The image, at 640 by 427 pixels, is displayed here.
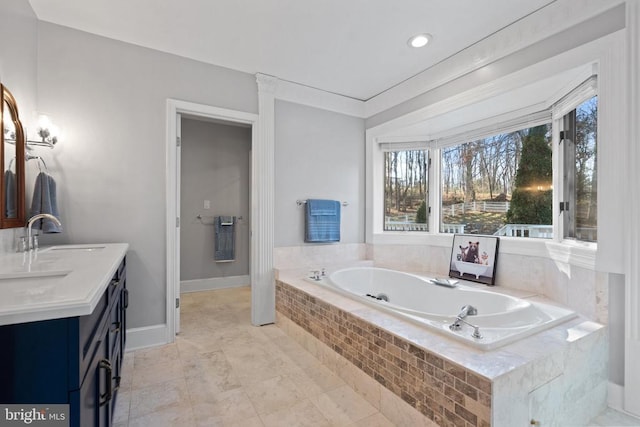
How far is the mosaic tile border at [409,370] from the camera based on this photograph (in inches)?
47.1

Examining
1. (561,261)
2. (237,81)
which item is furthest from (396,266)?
(237,81)

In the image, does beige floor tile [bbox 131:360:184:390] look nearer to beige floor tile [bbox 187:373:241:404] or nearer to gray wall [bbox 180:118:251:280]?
beige floor tile [bbox 187:373:241:404]

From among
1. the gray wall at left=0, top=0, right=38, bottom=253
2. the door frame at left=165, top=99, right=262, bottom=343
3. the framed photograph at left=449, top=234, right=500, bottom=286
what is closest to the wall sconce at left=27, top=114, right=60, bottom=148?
the gray wall at left=0, top=0, right=38, bottom=253

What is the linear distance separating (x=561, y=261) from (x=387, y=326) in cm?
138

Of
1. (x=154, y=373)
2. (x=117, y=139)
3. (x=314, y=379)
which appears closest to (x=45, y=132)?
(x=117, y=139)

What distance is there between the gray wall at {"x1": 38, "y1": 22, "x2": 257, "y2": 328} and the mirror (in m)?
0.38

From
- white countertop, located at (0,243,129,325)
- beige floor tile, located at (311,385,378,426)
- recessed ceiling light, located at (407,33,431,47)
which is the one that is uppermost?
recessed ceiling light, located at (407,33,431,47)

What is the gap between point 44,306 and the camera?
736 mm

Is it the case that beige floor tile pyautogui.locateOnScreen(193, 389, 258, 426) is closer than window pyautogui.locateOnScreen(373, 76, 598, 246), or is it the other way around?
beige floor tile pyautogui.locateOnScreen(193, 389, 258, 426)

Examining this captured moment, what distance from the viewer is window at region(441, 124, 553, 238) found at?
248 centimetres

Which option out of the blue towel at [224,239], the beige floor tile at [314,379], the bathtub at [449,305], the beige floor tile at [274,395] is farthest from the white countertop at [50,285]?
the blue towel at [224,239]

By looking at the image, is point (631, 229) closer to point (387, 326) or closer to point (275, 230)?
point (387, 326)

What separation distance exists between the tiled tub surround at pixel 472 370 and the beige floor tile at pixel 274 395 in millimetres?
324
